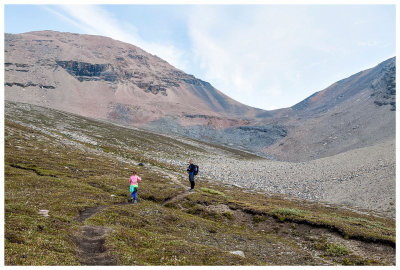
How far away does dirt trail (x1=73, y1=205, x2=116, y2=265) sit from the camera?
10370 mm

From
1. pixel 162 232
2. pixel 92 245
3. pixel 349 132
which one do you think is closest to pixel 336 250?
pixel 162 232

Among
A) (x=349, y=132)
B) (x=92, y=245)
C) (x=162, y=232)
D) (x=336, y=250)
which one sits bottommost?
(x=162, y=232)

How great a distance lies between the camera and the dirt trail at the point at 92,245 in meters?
10.4

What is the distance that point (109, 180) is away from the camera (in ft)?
105

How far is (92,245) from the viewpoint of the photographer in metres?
12.1

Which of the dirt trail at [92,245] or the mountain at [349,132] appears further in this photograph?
the mountain at [349,132]

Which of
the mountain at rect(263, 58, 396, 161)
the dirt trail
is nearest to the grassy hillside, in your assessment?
the dirt trail

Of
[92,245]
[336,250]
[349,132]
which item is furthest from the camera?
[349,132]

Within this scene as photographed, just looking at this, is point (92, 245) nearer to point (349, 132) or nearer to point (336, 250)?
point (336, 250)

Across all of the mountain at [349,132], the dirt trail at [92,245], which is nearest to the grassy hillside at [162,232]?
the dirt trail at [92,245]

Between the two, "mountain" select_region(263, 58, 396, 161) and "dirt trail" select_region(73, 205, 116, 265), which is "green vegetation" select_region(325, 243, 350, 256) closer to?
"dirt trail" select_region(73, 205, 116, 265)

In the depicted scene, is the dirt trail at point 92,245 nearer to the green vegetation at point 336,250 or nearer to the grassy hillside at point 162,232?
the grassy hillside at point 162,232

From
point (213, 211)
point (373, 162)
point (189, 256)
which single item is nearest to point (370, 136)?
point (373, 162)

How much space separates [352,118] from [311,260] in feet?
633
